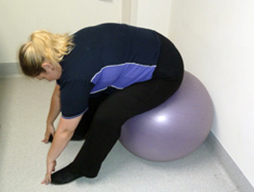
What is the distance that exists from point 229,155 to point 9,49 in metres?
2.16

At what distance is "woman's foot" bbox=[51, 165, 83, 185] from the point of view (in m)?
1.39

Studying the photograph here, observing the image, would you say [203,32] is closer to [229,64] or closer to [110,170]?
[229,64]

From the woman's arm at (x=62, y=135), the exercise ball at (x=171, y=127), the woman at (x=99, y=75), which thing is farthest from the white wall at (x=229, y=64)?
the woman's arm at (x=62, y=135)

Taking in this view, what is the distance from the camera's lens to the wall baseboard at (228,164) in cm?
134

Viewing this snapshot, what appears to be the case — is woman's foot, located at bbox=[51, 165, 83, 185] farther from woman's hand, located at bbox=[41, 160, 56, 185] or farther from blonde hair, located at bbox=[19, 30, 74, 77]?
blonde hair, located at bbox=[19, 30, 74, 77]

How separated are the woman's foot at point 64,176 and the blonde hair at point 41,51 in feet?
2.09

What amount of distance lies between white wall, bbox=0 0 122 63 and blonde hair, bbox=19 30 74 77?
4.49ft

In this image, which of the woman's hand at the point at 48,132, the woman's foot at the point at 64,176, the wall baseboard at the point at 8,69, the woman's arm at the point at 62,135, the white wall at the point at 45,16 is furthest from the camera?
the wall baseboard at the point at 8,69

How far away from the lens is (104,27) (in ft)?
3.72

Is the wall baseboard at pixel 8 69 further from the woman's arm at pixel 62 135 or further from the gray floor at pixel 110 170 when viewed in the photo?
the woman's arm at pixel 62 135

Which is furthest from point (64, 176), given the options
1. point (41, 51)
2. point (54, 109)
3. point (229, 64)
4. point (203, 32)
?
point (203, 32)

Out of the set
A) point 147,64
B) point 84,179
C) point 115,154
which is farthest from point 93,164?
point 147,64

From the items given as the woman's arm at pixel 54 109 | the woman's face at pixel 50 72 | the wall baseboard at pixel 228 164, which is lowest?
the wall baseboard at pixel 228 164

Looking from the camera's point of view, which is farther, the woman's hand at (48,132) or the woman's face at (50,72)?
the woman's hand at (48,132)
